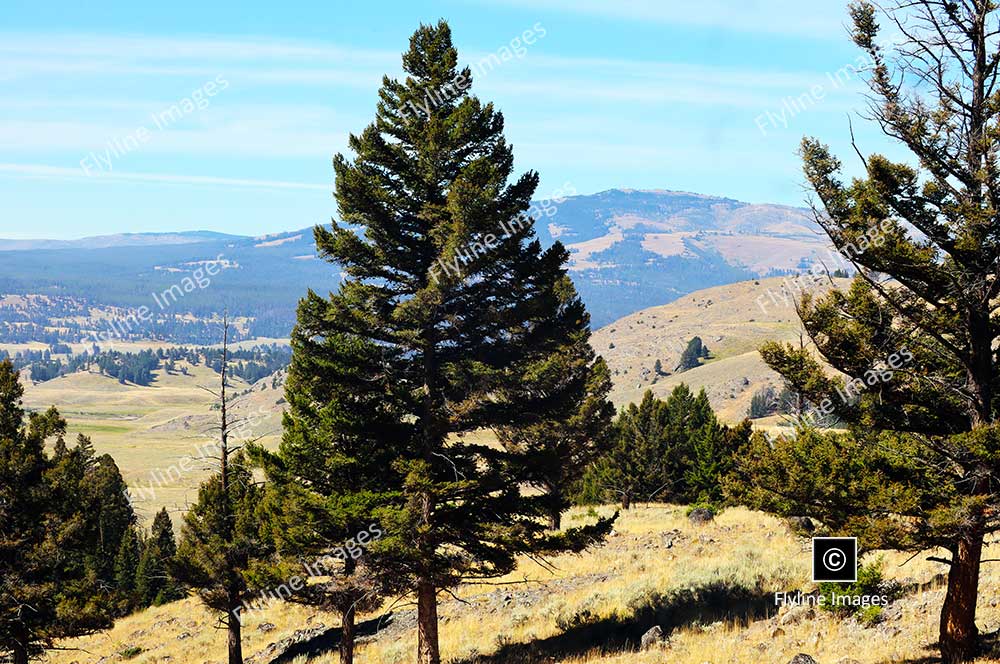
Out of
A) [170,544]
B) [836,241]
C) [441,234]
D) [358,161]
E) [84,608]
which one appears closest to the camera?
[836,241]

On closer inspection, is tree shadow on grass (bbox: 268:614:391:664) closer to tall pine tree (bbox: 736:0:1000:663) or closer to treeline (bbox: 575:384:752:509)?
tall pine tree (bbox: 736:0:1000:663)

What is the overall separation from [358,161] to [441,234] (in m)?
3.54

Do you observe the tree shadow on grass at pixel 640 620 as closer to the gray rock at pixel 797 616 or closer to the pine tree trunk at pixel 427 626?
the gray rock at pixel 797 616

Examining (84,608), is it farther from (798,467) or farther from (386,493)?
(798,467)

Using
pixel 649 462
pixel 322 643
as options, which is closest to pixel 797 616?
pixel 322 643

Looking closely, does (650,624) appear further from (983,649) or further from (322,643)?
(322,643)

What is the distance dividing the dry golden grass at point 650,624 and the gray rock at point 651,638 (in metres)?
0.43

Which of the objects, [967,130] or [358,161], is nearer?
[967,130]

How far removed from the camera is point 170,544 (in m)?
64.0

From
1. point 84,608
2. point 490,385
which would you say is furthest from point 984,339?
point 84,608

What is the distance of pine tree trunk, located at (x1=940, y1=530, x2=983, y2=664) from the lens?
43.2ft

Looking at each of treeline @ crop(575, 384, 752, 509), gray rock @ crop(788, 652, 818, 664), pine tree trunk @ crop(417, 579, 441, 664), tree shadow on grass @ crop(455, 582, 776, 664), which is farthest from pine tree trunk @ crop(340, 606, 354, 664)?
treeline @ crop(575, 384, 752, 509)

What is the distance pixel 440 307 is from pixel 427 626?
25.9ft

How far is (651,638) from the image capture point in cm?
1838
